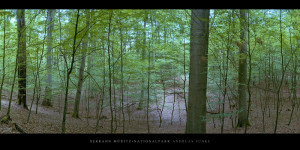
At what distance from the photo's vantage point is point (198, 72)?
8.50 ft

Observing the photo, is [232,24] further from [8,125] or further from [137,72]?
[8,125]

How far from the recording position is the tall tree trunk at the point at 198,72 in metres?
2.59

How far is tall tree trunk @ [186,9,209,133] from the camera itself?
259 cm
